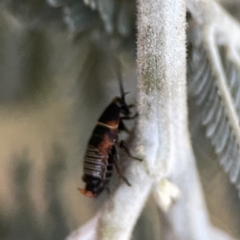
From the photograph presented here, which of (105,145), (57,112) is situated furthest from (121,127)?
(57,112)

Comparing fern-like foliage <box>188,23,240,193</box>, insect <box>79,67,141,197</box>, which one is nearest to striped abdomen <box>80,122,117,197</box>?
insect <box>79,67,141,197</box>

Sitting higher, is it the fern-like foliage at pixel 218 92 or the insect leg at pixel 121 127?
the fern-like foliage at pixel 218 92

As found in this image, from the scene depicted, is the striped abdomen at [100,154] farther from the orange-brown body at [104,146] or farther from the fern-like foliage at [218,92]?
the fern-like foliage at [218,92]

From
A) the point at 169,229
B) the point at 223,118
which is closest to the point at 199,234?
the point at 169,229

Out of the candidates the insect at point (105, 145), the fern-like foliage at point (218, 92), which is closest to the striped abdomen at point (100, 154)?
the insect at point (105, 145)

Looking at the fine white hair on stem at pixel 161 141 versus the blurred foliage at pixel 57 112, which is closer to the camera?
the fine white hair on stem at pixel 161 141

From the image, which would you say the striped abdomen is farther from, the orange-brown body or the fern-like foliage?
the fern-like foliage
